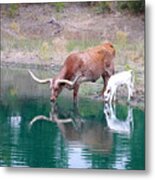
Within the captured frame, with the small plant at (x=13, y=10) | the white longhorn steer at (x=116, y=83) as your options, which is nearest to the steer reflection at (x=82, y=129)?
the white longhorn steer at (x=116, y=83)

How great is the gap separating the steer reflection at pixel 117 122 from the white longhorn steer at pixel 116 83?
4 centimetres

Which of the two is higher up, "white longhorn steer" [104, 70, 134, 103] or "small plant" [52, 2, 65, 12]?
"small plant" [52, 2, 65, 12]

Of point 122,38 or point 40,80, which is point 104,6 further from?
point 40,80

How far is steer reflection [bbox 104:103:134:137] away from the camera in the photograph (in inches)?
85.9

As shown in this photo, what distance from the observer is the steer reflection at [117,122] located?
218 centimetres

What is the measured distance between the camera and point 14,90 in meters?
2.26

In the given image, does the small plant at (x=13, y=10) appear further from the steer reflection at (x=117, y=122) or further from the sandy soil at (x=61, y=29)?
the steer reflection at (x=117, y=122)

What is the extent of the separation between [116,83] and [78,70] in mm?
165

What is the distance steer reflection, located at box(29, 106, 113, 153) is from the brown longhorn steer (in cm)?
7

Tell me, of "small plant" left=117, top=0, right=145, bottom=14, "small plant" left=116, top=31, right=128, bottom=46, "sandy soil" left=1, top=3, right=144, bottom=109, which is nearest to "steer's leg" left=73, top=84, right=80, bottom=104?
"sandy soil" left=1, top=3, right=144, bottom=109

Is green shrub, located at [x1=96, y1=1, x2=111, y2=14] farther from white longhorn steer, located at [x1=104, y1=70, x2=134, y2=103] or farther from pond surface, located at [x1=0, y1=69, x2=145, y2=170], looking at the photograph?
pond surface, located at [x1=0, y1=69, x2=145, y2=170]

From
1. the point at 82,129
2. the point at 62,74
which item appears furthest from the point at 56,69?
the point at 82,129


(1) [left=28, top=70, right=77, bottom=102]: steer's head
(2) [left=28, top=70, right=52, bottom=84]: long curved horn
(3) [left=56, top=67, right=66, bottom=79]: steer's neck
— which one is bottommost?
(1) [left=28, top=70, right=77, bottom=102]: steer's head

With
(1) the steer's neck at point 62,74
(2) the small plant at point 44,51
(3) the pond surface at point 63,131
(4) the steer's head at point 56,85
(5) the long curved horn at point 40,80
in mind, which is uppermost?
(2) the small plant at point 44,51
